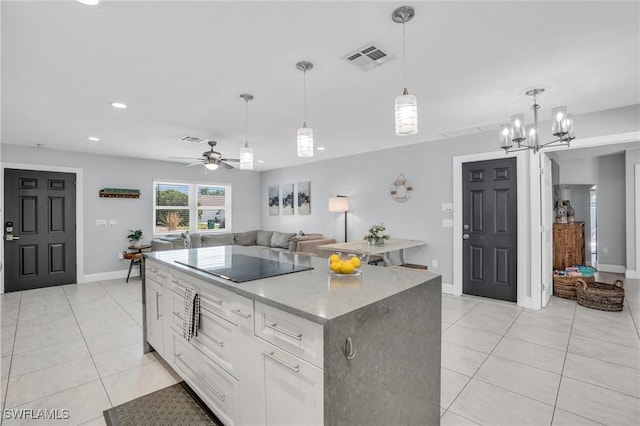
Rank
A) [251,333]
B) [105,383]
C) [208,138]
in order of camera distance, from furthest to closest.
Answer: [208,138]
[105,383]
[251,333]

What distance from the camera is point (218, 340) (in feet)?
5.87

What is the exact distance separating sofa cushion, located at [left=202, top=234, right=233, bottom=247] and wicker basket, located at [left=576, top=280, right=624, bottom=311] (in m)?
6.47

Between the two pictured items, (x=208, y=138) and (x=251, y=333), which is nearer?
(x=251, y=333)

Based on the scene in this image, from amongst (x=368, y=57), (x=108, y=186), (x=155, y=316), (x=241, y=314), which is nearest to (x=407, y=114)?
(x=368, y=57)

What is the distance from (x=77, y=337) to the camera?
318 cm

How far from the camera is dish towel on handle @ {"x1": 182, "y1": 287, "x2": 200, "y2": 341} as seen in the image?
1956 mm

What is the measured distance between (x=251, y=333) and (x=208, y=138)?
3942mm

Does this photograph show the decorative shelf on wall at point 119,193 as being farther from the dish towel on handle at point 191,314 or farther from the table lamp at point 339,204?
the dish towel on handle at point 191,314

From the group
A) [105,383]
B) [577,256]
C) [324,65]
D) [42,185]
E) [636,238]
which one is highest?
[324,65]

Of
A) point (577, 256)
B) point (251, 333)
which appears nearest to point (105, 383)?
point (251, 333)

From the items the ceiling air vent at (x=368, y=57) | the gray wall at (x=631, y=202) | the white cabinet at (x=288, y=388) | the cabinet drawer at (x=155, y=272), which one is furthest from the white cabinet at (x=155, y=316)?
the gray wall at (x=631, y=202)

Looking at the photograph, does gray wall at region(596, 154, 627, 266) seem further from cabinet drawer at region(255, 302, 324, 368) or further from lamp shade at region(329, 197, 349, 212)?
cabinet drawer at region(255, 302, 324, 368)

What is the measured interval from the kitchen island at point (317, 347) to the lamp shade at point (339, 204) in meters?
3.82

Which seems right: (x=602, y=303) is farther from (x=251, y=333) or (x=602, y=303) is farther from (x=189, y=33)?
(x=189, y=33)
